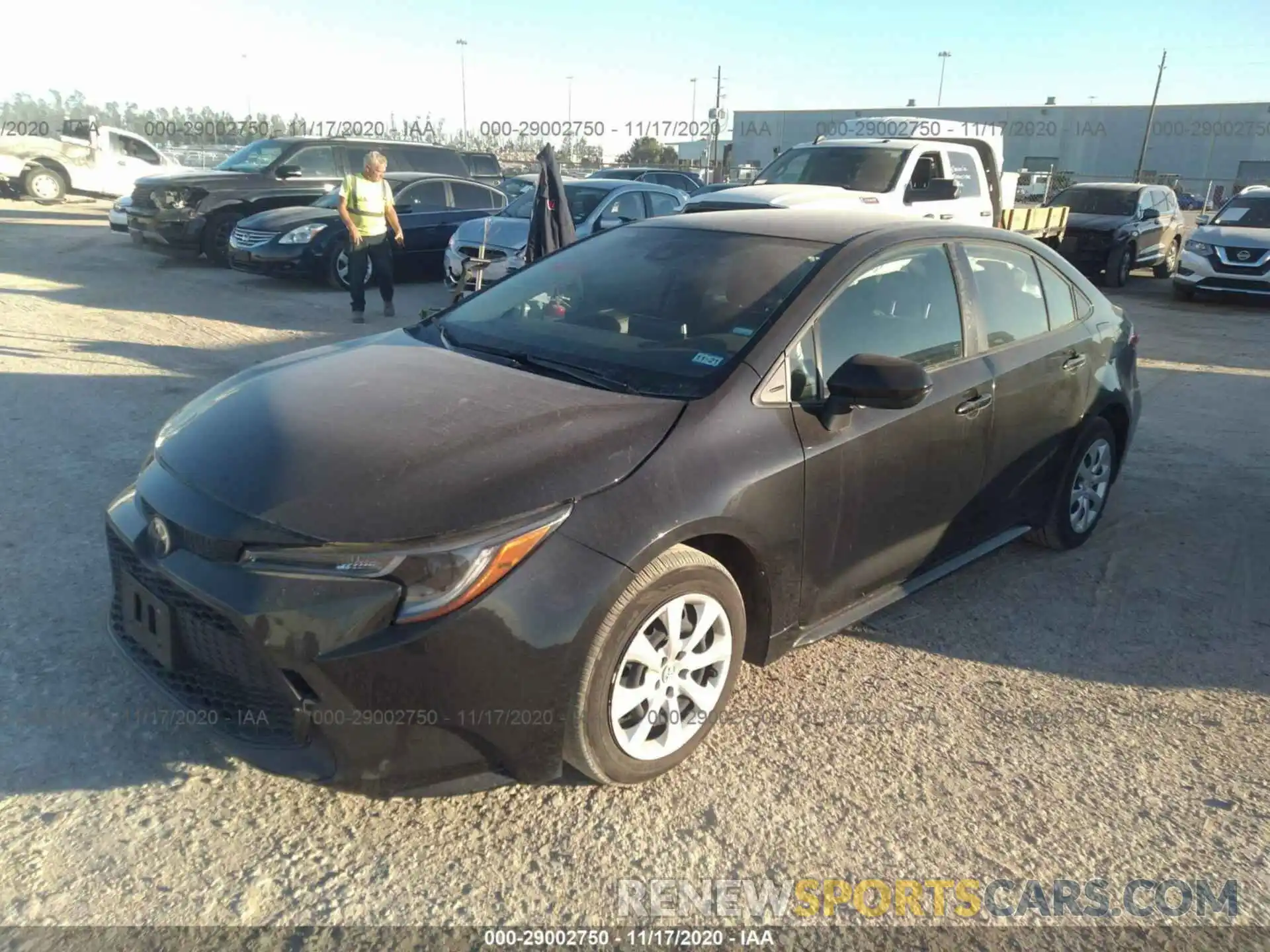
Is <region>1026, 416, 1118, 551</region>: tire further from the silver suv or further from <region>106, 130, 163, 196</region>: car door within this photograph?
<region>106, 130, 163, 196</region>: car door

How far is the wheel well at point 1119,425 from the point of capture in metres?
4.73

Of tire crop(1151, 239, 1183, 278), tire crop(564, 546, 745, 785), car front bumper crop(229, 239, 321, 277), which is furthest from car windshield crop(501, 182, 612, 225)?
tire crop(1151, 239, 1183, 278)

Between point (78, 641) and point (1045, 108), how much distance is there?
70399 mm

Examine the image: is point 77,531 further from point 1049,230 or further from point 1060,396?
point 1049,230

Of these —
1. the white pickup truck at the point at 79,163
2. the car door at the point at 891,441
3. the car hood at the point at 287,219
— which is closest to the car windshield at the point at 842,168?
the car hood at the point at 287,219

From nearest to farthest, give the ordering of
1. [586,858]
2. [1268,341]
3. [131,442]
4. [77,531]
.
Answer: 1. [586,858]
2. [77,531]
3. [131,442]
4. [1268,341]

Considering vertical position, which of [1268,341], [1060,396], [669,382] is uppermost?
[669,382]

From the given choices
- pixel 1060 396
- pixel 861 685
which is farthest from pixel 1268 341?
pixel 861 685

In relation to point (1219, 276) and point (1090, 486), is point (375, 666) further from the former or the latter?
point (1219, 276)

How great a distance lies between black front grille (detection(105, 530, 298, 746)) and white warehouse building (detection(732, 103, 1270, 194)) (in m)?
55.4

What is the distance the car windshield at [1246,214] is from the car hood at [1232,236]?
18 centimetres

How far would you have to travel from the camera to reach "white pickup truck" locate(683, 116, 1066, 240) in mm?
10109

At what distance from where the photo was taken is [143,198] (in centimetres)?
1341

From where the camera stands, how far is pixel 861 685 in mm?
3387
